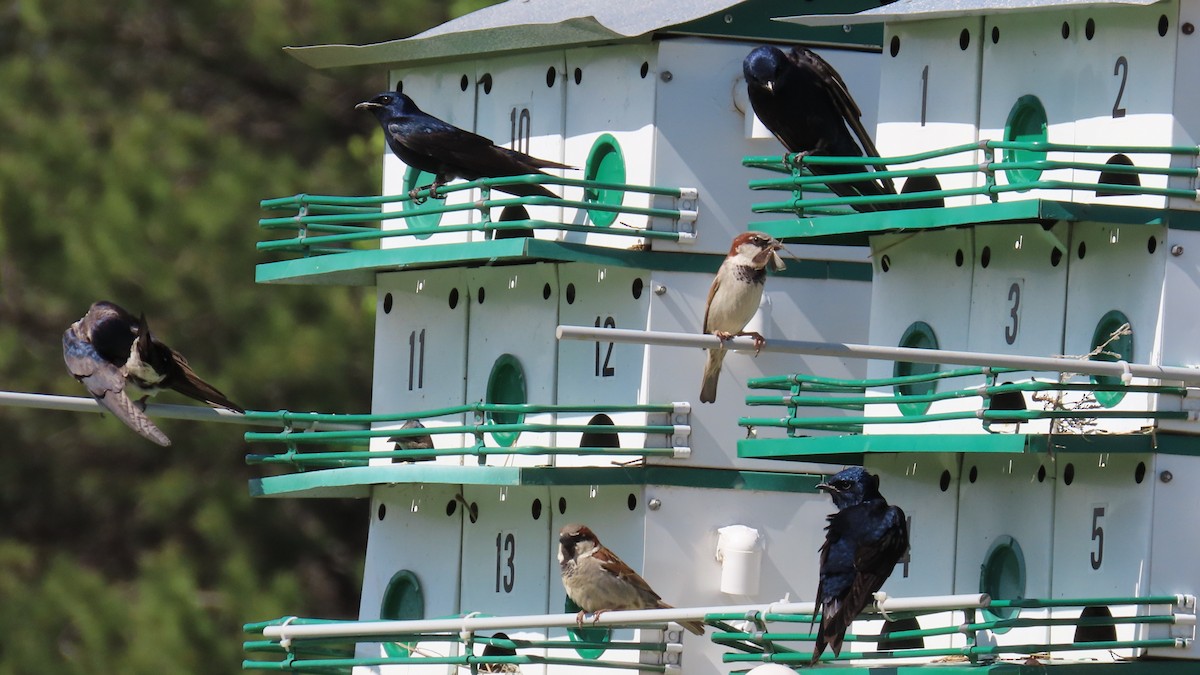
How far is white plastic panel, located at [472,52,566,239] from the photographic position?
719 inches

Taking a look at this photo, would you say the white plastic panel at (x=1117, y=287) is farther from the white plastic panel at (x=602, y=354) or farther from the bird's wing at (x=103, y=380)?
the bird's wing at (x=103, y=380)

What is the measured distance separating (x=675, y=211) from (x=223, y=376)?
9.50 m

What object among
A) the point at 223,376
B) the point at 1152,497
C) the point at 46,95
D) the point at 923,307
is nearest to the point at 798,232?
the point at 923,307

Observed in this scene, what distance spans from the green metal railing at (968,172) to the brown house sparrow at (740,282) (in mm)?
215

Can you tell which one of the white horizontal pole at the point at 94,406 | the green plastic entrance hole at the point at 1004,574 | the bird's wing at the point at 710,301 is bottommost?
the green plastic entrance hole at the point at 1004,574

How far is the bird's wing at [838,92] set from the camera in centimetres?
1620

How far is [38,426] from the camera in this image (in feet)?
91.5

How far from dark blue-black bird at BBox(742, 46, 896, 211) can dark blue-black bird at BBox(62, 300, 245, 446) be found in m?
3.57

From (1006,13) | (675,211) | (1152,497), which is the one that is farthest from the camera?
(675,211)

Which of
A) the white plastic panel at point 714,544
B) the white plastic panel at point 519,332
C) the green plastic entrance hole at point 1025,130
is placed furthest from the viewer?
the white plastic panel at point 519,332

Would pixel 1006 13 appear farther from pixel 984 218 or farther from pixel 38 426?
pixel 38 426

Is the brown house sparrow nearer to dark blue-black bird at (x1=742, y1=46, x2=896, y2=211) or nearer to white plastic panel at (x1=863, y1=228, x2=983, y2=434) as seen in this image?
dark blue-black bird at (x1=742, y1=46, x2=896, y2=211)

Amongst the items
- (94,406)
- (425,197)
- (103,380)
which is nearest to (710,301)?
(425,197)

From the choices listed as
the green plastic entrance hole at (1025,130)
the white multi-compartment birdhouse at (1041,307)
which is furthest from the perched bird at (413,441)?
the green plastic entrance hole at (1025,130)
